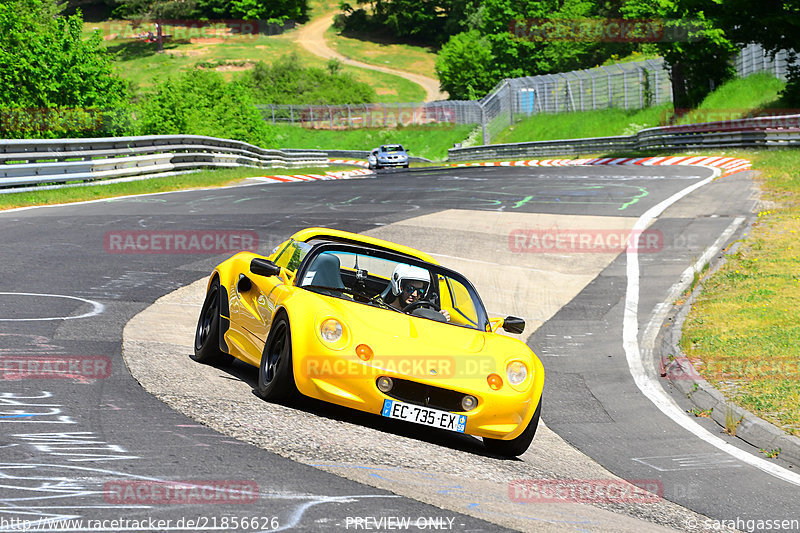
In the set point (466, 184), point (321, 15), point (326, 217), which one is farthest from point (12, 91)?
point (321, 15)

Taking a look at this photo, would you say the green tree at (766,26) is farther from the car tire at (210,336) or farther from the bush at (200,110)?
the car tire at (210,336)

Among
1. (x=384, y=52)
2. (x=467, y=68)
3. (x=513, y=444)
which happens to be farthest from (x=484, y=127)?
(x=384, y=52)

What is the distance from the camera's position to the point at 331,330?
6.89 metres

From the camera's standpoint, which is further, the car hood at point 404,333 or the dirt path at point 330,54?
the dirt path at point 330,54

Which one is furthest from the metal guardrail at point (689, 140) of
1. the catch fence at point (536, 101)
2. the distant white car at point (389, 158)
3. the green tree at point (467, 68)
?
the green tree at point (467, 68)

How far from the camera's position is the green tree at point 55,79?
3378 cm

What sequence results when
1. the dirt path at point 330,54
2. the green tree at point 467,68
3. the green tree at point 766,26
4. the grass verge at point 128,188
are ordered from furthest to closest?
the dirt path at point 330,54 < the green tree at point 467,68 < the green tree at point 766,26 < the grass verge at point 128,188

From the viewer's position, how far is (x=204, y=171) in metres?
32.8

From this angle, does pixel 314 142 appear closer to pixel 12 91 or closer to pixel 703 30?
pixel 703 30

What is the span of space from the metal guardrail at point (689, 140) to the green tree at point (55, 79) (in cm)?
2276

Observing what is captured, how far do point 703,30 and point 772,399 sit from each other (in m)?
39.7

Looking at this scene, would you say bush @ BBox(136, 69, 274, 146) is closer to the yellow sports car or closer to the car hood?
the yellow sports car

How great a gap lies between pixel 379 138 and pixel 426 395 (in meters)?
73.1

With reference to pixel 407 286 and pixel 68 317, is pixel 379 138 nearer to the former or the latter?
pixel 68 317
